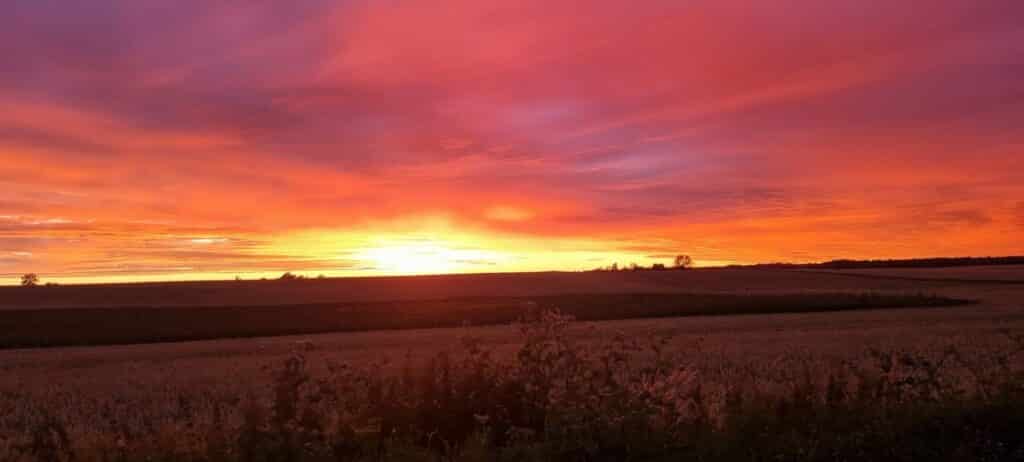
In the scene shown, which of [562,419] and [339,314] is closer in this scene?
[562,419]

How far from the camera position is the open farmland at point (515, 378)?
28.9ft

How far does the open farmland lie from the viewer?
28.9ft

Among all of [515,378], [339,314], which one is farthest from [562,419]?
[339,314]

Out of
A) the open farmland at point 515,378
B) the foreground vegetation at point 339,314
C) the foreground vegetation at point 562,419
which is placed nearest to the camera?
the foreground vegetation at point 562,419

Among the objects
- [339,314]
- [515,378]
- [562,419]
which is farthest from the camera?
[339,314]

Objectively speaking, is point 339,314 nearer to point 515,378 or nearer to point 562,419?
point 515,378

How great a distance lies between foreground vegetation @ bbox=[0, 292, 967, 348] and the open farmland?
4287 mm

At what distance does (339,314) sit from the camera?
47.2m

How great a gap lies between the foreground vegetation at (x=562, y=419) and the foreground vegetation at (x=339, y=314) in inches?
1137

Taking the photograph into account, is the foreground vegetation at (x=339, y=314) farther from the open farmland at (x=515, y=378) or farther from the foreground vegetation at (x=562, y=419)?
the foreground vegetation at (x=562, y=419)

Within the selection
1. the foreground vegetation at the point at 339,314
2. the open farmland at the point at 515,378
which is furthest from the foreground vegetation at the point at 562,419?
the foreground vegetation at the point at 339,314

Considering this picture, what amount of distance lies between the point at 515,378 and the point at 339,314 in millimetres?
38444

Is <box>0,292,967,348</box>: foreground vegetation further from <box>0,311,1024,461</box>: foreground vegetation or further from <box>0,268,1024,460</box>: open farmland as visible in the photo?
<box>0,311,1024,461</box>: foreground vegetation

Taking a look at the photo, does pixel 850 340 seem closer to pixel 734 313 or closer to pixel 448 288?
pixel 734 313
